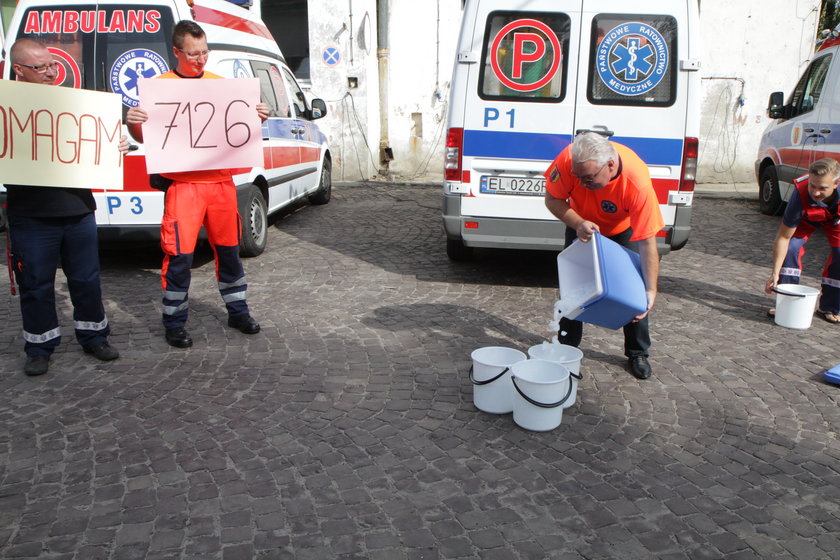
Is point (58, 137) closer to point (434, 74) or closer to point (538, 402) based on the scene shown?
point (538, 402)

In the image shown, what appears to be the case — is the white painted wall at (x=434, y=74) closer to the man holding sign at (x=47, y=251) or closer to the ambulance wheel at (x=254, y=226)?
the ambulance wheel at (x=254, y=226)

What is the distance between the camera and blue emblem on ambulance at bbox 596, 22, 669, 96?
18.0ft

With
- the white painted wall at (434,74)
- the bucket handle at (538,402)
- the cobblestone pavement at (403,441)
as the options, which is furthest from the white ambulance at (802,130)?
the bucket handle at (538,402)

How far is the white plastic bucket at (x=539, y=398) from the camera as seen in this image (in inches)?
135

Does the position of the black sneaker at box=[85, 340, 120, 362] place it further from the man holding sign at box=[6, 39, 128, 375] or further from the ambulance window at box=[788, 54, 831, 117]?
the ambulance window at box=[788, 54, 831, 117]

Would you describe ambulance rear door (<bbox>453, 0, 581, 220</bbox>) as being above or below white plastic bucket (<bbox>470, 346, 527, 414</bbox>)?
above

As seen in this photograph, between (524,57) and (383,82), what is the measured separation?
26.8 feet

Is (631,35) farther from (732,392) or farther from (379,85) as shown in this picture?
(379,85)

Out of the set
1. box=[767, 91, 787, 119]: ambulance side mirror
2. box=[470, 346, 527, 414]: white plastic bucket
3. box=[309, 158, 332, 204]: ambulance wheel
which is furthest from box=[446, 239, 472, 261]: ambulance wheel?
box=[767, 91, 787, 119]: ambulance side mirror

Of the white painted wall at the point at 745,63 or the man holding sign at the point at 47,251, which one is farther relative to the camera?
the white painted wall at the point at 745,63

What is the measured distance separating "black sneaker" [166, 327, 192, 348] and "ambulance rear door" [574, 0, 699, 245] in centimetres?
351

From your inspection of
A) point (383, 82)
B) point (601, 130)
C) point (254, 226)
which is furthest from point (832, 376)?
point (383, 82)

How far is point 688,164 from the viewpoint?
5.52 m

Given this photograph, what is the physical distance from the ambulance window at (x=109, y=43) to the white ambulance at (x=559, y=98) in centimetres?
254
